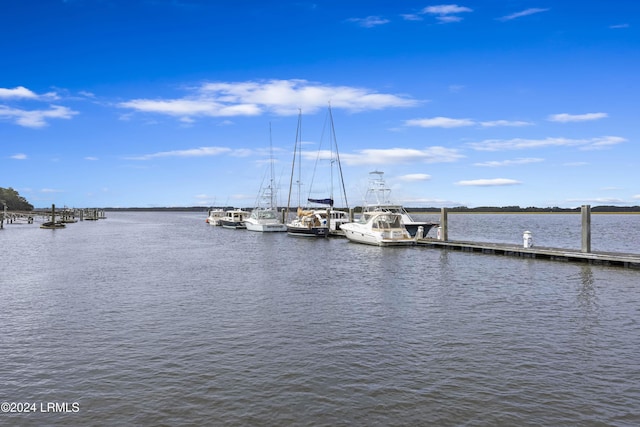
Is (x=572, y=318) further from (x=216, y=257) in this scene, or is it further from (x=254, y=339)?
(x=216, y=257)

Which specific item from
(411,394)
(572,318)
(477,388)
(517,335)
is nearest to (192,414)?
(411,394)

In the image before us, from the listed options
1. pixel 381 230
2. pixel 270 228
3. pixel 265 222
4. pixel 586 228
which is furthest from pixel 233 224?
pixel 586 228

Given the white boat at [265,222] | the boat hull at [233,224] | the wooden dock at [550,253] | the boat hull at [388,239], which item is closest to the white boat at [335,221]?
the white boat at [265,222]

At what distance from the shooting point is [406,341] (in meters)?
15.0

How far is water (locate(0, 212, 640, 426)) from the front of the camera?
32.6ft

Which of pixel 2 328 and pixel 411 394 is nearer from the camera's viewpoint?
pixel 411 394

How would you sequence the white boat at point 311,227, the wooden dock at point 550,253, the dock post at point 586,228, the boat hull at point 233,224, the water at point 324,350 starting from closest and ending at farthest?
the water at point 324,350 → the wooden dock at point 550,253 → the dock post at point 586,228 → the white boat at point 311,227 → the boat hull at point 233,224

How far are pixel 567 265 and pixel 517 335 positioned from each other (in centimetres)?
2189

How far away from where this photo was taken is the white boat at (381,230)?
165 ft

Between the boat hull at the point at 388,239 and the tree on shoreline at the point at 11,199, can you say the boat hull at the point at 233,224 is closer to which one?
the boat hull at the point at 388,239

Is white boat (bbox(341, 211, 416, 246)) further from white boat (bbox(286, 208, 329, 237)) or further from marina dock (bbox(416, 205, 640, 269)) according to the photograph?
white boat (bbox(286, 208, 329, 237))

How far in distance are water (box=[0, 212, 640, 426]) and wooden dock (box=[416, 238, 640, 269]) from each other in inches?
149

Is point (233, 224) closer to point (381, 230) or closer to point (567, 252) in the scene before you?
point (381, 230)

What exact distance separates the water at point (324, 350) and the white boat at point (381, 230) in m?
21.4
